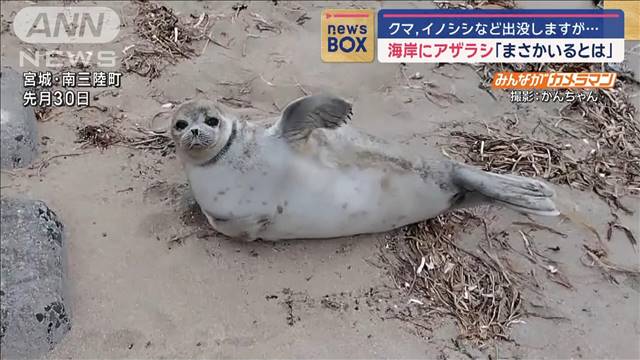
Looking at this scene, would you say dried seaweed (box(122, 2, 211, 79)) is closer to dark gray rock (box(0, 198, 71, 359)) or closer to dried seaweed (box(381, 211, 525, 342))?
dark gray rock (box(0, 198, 71, 359))

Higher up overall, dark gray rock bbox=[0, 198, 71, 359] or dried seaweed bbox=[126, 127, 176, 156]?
dried seaweed bbox=[126, 127, 176, 156]

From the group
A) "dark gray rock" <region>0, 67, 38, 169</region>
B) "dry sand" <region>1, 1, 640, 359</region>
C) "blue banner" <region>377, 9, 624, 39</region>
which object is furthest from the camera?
"blue banner" <region>377, 9, 624, 39</region>

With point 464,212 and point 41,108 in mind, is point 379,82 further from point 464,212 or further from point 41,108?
point 41,108

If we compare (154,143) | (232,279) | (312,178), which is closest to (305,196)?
(312,178)

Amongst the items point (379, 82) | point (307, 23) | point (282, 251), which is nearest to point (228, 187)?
point (282, 251)

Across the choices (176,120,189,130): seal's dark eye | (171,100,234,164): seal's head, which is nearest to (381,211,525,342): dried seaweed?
(171,100,234,164): seal's head

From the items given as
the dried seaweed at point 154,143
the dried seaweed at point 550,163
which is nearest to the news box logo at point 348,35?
the dried seaweed at point 550,163

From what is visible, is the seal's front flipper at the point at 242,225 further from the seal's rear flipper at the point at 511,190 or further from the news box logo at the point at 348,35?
the news box logo at the point at 348,35

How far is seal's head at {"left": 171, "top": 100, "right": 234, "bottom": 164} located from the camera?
10.4 ft

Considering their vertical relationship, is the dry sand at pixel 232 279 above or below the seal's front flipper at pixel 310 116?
below

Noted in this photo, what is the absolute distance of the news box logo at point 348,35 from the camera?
15.5ft

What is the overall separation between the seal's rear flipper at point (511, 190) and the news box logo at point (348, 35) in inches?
58.9

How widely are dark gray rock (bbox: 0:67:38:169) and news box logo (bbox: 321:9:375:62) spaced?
177cm

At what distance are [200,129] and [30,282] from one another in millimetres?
915
